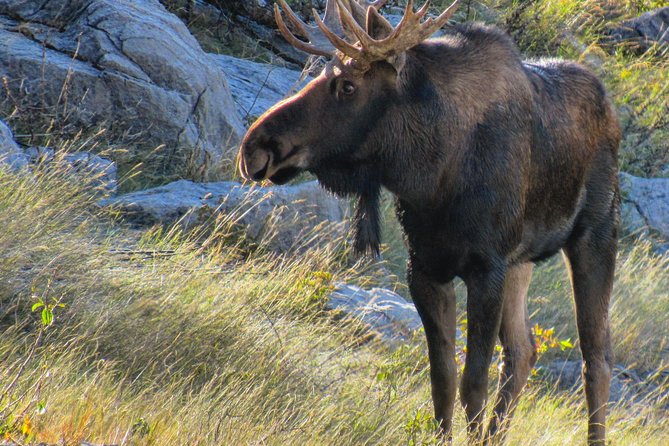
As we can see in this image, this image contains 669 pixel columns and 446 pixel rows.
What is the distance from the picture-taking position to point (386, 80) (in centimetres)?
509

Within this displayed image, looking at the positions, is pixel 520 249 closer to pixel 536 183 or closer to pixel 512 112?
pixel 536 183

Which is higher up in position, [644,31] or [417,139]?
[417,139]

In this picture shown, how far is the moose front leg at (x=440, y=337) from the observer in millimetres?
5441

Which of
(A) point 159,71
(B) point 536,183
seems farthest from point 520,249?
(A) point 159,71

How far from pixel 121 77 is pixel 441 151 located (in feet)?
12.2

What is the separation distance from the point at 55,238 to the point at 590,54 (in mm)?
9363

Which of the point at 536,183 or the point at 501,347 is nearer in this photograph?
the point at 536,183

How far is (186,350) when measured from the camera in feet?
18.6

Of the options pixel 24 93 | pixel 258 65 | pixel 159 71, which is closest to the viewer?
pixel 24 93

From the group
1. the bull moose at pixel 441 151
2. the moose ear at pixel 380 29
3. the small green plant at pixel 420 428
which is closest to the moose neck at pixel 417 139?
the bull moose at pixel 441 151

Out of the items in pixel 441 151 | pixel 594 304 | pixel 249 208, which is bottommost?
pixel 249 208

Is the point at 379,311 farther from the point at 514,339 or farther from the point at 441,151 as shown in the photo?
the point at 441,151

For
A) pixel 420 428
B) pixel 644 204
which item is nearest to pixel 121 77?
pixel 420 428

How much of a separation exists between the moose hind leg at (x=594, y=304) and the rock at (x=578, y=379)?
170cm
